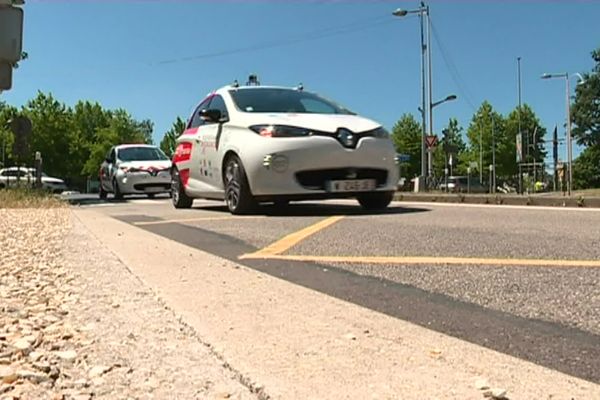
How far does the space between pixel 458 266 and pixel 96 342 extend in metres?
2.21

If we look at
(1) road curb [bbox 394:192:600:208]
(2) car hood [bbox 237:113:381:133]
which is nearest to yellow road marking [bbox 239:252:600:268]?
(2) car hood [bbox 237:113:381:133]

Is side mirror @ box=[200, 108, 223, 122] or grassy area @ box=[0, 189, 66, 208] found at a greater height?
side mirror @ box=[200, 108, 223, 122]

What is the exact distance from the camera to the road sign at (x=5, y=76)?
20.0 feet

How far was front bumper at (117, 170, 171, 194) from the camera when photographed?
1560cm

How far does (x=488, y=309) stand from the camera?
2.92 meters

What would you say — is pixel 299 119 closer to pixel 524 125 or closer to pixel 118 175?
pixel 118 175

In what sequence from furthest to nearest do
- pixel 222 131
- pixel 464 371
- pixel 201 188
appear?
pixel 201 188 → pixel 222 131 → pixel 464 371

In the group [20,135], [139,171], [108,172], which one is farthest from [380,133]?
[108,172]

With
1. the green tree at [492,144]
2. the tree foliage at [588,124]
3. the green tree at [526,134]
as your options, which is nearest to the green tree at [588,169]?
the tree foliage at [588,124]

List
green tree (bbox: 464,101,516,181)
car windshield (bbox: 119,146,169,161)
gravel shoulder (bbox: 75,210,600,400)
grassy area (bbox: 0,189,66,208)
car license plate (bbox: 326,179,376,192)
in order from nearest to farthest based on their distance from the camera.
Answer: gravel shoulder (bbox: 75,210,600,400) → car license plate (bbox: 326,179,376,192) → grassy area (bbox: 0,189,66,208) → car windshield (bbox: 119,146,169,161) → green tree (bbox: 464,101,516,181)

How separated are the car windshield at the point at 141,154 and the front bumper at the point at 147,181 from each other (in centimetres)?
89

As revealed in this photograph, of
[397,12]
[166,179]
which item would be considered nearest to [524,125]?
[397,12]

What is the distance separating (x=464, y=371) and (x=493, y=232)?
3436 mm

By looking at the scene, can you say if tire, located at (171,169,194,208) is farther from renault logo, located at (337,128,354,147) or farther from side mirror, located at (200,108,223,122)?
renault logo, located at (337,128,354,147)
